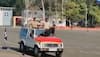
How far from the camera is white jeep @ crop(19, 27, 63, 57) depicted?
19500mm

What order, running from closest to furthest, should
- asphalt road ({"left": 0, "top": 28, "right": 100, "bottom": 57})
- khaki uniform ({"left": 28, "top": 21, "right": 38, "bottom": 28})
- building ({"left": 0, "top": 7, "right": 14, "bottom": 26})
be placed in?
khaki uniform ({"left": 28, "top": 21, "right": 38, "bottom": 28}) → asphalt road ({"left": 0, "top": 28, "right": 100, "bottom": 57}) → building ({"left": 0, "top": 7, "right": 14, "bottom": 26})

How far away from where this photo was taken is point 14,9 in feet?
324

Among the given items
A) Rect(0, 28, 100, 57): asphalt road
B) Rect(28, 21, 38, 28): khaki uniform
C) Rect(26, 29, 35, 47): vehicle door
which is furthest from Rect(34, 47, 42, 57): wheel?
Rect(28, 21, 38, 28): khaki uniform

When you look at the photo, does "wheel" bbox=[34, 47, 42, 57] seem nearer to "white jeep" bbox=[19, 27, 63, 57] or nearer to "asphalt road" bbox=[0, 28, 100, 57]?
"white jeep" bbox=[19, 27, 63, 57]

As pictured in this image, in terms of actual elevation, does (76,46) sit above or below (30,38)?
below

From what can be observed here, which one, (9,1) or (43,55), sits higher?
(9,1)

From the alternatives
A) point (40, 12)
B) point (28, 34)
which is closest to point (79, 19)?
point (40, 12)

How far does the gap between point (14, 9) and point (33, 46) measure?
259 feet

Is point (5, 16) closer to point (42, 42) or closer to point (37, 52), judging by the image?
point (37, 52)

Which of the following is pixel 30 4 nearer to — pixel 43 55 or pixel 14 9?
pixel 14 9

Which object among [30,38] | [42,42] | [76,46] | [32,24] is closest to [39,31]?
[30,38]

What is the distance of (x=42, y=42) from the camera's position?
19438 mm

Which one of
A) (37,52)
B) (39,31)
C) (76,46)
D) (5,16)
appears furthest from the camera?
(5,16)

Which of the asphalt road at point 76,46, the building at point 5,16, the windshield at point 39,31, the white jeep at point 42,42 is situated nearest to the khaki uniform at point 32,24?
the white jeep at point 42,42
